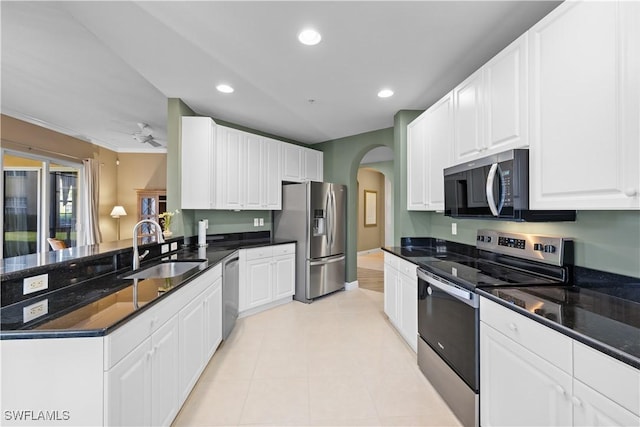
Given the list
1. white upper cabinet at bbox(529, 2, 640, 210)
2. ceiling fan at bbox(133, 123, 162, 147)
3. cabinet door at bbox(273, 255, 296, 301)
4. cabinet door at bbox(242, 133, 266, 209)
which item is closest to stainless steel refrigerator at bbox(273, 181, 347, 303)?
cabinet door at bbox(273, 255, 296, 301)

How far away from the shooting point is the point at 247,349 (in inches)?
106

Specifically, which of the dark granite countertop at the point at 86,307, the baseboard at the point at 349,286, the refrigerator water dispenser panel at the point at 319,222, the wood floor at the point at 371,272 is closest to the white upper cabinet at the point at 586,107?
the dark granite countertop at the point at 86,307

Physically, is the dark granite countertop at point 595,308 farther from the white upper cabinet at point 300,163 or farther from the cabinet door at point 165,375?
the white upper cabinet at point 300,163

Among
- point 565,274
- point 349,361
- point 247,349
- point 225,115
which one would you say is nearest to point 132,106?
point 225,115

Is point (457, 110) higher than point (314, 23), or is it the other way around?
point (314, 23)

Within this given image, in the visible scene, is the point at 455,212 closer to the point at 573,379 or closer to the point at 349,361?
the point at 573,379

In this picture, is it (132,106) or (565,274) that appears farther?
(132,106)

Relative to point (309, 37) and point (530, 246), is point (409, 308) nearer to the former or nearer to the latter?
point (530, 246)

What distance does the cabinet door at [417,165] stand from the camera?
2.94m

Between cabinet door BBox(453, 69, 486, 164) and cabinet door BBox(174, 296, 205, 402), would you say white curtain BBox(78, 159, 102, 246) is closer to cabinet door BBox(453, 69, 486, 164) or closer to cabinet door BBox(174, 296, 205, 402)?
cabinet door BBox(174, 296, 205, 402)

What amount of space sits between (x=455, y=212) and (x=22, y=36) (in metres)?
3.86

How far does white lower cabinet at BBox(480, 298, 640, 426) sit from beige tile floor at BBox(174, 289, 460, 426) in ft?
1.79

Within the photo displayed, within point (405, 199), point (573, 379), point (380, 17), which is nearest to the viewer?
point (573, 379)

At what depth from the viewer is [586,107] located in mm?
1281
